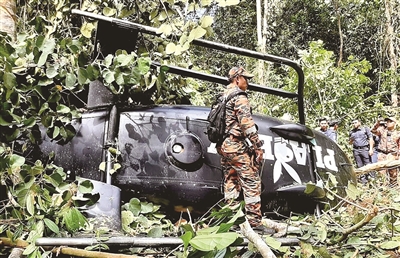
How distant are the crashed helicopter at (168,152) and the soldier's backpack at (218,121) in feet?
0.17

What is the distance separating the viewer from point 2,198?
7.43ft

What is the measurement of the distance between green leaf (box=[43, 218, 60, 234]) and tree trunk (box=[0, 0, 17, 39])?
4.76 ft

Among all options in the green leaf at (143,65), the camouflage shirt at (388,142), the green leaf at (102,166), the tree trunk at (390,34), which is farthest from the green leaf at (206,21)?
the tree trunk at (390,34)

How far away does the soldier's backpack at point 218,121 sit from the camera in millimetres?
3086

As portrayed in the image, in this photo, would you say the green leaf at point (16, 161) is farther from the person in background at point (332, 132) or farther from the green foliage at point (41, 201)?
the person in background at point (332, 132)

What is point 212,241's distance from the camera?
1.45 meters

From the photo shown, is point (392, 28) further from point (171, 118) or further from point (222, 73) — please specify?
point (171, 118)

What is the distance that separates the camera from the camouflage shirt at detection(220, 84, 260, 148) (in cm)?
319

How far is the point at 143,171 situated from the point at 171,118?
1.27 feet

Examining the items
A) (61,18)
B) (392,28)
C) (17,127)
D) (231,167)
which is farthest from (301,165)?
(392,28)

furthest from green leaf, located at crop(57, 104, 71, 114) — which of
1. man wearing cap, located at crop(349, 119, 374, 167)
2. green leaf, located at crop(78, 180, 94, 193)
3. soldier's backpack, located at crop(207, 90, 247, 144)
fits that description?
man wearing cap, located at crop(349, 119, 374, 167)

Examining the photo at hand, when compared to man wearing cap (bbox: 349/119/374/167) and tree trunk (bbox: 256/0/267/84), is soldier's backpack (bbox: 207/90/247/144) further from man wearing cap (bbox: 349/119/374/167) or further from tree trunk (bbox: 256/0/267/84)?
tree trunk (bbox: 256/0/267/84)

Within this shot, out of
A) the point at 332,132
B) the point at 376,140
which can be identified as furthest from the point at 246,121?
the point at 376,140

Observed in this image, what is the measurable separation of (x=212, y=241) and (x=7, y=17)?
210cm
